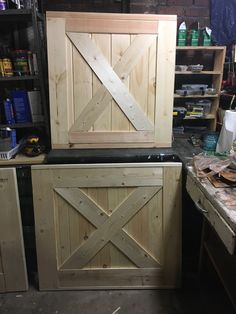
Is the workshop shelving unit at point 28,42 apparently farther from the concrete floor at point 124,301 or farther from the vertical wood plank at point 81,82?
the concrete floor at point 124,301

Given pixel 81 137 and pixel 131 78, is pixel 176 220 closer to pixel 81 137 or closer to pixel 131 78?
pixel 81 137

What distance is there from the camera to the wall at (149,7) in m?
2.10

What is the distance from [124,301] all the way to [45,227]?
68 cm

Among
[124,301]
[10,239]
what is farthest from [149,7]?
[124,301]

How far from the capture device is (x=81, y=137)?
5.64 ft

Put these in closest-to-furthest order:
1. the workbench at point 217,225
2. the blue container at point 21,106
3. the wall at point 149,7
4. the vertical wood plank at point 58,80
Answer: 1. the workbench at point 217,225
2. the vertical wood plank at point 58,80
3. the blue container at point 21,106
4. the wall at point 149,7

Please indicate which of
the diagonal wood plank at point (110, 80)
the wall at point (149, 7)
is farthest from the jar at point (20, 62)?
the wall at point (149, 7)

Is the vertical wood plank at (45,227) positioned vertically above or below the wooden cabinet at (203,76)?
below

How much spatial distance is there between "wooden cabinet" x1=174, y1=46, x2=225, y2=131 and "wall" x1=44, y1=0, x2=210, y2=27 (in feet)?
0.76

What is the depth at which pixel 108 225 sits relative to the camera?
1693 mm

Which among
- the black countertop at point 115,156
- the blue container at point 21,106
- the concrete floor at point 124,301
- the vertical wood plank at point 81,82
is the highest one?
the vertical wood plank at point 81,82

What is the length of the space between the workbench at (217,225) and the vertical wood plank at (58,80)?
0.81 meters

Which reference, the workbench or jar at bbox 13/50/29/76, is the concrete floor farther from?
jar at bbox 13/50/29/76

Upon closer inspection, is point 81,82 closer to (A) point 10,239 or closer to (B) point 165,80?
(B) point 165,80
